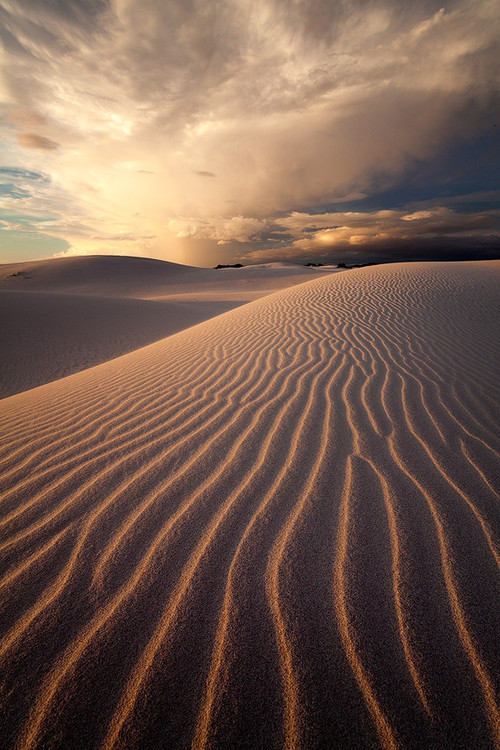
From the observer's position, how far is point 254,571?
164 cm

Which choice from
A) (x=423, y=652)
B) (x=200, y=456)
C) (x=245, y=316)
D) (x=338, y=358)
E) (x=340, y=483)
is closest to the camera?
(x=423, y=652)

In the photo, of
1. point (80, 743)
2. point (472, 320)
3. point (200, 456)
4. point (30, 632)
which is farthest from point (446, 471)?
point (472, 320)

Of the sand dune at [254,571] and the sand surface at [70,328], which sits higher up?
the sand dune at [254,571]

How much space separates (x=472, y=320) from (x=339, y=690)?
817 centimetres

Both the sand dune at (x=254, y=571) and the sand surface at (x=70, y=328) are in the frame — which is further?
the sand surface at (x=70, y=328)

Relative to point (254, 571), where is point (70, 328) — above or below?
below

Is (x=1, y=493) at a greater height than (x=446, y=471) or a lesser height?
greater

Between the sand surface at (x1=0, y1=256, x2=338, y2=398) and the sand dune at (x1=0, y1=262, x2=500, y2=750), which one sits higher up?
the sand dune at (x1=0, y1=262, x2=500, y2=750)

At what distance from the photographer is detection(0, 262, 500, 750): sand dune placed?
114 centimetres

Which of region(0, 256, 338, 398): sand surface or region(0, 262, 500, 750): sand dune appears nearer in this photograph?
region(0, 262, 500, 750): sand dune

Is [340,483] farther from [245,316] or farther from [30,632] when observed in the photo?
[245,316]

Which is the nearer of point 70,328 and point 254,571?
point 254,571

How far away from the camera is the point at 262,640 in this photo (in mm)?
1354

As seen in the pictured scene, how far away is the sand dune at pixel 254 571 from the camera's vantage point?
44.9 inches
